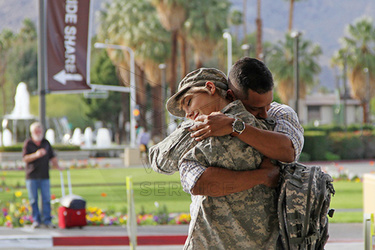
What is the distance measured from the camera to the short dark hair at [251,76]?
2.34 meters

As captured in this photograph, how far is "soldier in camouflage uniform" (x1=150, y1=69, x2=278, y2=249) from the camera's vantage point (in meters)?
2.29

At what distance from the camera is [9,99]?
7038 cm

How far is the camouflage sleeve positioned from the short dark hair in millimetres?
271

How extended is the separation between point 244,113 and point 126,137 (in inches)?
2824

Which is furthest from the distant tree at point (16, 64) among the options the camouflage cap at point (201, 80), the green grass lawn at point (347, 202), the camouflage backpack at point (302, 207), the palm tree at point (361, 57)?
the camouflage backpack at point (302, 207)

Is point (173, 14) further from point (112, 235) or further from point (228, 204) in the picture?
point (228, 204)

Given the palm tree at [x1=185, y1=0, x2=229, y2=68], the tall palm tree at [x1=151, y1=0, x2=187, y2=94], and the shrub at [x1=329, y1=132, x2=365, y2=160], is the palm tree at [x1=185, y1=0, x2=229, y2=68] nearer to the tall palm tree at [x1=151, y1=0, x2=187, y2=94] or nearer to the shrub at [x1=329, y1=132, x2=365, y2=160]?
the tall palm tree at [x1=151, y1=0, x2=187, y2=94]

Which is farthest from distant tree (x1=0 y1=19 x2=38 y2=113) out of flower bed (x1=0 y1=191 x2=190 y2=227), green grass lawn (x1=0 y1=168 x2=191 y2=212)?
flower bed (x1=0 y1=191 x2=190 y2=227)

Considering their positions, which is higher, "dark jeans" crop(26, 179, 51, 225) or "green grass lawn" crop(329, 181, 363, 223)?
"dark jeans" crop(26, 179, 51, 225)

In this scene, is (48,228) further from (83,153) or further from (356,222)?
(83,153)

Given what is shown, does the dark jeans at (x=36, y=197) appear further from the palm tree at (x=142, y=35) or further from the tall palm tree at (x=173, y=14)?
the palm tree at (x=142, y=35)

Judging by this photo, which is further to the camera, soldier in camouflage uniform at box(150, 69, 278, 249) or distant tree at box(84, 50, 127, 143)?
distant tree at box(84, 50, 127, 143)

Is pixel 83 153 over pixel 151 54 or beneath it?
beneath

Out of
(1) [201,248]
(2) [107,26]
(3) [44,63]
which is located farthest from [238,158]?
(2) [107,26]
